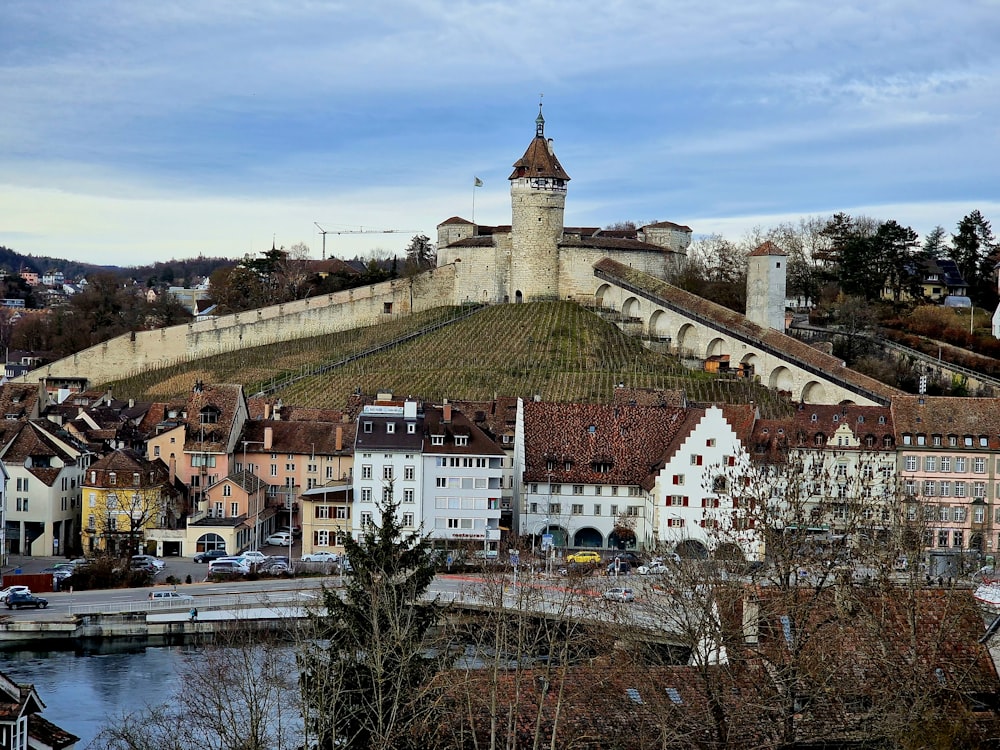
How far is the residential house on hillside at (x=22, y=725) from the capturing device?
21531 mm

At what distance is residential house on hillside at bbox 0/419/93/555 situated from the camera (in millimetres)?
48969

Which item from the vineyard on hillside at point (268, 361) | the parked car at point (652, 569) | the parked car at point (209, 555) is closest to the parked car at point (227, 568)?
the parked car at point (209, 555)

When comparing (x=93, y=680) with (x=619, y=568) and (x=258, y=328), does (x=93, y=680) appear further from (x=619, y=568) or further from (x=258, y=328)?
(x=258, y=328)

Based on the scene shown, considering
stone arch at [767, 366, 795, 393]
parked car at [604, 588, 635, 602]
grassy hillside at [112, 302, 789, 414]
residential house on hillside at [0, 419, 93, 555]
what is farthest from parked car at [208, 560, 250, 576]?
stone arch at [767, 366, 795, 393]

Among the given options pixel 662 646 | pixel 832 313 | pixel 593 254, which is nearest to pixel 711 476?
pixel 662 646

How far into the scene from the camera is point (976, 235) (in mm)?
83500

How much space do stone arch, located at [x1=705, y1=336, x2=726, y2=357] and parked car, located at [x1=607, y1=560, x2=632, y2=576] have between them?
102 ft

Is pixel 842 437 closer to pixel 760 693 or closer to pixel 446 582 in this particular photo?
pixel 446 582

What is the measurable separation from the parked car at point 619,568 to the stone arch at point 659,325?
114 ft

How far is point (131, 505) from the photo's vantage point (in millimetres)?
49312

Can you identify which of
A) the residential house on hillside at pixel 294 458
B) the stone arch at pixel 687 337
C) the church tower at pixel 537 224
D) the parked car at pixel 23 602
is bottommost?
the parked car at pixel 23 602

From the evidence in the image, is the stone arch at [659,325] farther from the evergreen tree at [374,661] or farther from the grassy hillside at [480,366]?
the evergreen tree at [374,661]

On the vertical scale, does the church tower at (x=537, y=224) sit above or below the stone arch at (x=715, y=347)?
above

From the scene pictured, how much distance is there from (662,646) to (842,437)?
1901 centimetres
